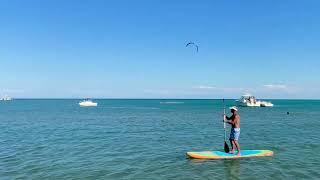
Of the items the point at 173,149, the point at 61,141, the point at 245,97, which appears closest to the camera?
the point at 173,149

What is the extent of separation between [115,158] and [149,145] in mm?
6473

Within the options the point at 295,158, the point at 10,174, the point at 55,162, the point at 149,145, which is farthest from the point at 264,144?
the point at 10,174

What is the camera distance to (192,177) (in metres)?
19.0

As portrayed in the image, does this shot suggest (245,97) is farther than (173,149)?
Yes

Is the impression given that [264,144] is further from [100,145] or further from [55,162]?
[55,162]

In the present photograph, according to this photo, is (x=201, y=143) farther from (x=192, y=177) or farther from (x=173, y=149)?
(x=192, y=177)

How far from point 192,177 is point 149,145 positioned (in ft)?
38.7

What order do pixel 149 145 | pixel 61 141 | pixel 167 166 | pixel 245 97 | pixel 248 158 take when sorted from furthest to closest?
pixel 245 97 < pixel 61 141 < pixel 149 145 < pixel 248 158 < pixel 167 166

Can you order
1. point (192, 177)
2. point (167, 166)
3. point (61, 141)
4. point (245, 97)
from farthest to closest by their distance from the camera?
point (245, 97)
point (61, 141)
point (167, 166)
point (192, 177)

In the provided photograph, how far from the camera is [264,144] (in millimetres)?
30922

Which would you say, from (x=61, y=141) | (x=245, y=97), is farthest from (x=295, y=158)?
(x=245, y=97)

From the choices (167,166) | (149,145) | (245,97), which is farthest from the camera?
(245,97)

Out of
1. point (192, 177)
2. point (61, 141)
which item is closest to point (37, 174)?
point (192, 177)

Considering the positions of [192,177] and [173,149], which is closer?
[192,177]
